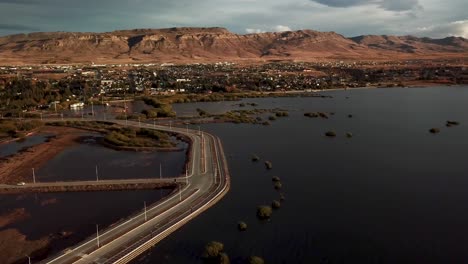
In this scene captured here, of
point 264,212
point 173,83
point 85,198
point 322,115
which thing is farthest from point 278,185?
point 173,83

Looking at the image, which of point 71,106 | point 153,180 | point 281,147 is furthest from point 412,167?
point 71,106

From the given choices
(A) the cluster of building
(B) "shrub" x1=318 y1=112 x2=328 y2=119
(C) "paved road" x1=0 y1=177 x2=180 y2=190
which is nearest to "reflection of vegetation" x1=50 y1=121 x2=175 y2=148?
(C) "paved road" x1=0 y1=177 x2=180 y2=190

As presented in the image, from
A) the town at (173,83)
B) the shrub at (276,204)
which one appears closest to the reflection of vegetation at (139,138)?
the shrub at (276,204)

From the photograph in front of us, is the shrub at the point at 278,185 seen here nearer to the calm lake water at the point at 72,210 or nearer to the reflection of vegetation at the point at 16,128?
the calm lake water at the point at 72,210

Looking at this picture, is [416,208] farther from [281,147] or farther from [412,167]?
[281,147]

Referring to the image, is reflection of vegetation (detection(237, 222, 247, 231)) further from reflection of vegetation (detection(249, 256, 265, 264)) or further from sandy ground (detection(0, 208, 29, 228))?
→ sandy ground (detection(0, 208, 29, 228))

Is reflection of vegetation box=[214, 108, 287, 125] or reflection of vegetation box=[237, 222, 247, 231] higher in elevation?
reflection of vegetation box=[214, 108, 287, 125]
